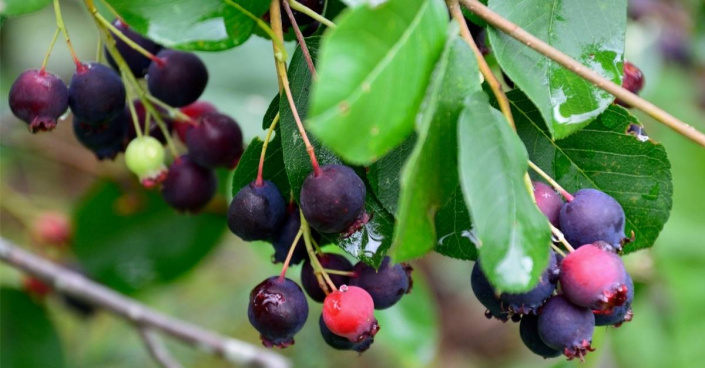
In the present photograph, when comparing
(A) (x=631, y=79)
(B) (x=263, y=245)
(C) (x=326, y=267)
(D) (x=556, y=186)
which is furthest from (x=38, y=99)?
(B) (x=263, y=245)

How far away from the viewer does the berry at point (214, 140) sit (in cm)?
104

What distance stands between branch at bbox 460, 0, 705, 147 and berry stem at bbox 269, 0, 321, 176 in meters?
0.21

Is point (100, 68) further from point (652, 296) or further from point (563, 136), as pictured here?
point (652, 296)

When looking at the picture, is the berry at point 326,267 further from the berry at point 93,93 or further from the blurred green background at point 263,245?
the blurred green background at point 263,245

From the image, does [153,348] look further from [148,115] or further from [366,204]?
[366,204]

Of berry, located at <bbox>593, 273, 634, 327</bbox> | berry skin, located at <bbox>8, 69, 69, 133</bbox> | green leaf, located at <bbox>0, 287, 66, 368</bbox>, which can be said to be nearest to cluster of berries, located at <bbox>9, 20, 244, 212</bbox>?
berry skin, located at <bbox>8, 69, 69, 133</bbox>

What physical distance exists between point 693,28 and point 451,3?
227cm

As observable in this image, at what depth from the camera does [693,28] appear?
2695 mm

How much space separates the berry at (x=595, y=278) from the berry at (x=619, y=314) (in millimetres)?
12

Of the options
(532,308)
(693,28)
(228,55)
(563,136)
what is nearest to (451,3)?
(563,136)

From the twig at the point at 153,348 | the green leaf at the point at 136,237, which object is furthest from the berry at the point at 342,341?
the green leaf at the point at 136,237

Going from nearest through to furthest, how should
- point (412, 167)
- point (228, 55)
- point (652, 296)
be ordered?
point (412, 167), point (228, 55), point (652, 296)

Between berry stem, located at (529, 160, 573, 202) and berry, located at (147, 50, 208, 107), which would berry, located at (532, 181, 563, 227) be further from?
berry, located at (147, 50, 208, 107)

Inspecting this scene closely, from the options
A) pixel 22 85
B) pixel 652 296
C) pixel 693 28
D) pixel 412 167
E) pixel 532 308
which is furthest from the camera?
pixel 652 296
